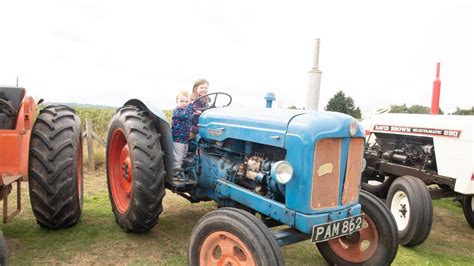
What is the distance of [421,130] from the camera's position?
5.41 metres

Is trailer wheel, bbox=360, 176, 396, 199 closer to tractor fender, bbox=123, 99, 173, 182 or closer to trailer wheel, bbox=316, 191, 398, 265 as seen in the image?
trailer wheel, bbox=316, 191, 398, 265

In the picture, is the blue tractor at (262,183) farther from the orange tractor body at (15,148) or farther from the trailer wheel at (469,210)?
the trailer wheel at (469,210)

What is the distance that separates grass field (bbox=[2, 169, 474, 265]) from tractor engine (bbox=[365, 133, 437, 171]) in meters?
0.97

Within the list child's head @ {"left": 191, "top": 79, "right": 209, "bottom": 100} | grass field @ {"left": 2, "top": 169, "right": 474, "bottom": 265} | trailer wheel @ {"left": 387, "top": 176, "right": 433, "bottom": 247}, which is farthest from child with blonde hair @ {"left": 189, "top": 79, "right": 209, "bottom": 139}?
trailer wheel @ {"left": 387, "top": 176, "right": 433, "bottom": 247}

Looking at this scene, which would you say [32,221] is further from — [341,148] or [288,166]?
[341,148]

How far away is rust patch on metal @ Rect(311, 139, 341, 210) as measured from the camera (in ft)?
8.98

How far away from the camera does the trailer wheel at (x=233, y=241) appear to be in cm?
239

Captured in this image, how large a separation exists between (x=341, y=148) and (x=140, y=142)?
5.83 feet

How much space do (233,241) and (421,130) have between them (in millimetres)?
3916

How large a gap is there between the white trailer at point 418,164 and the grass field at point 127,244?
1.38 feet

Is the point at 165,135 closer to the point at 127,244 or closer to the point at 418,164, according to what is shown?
the point at 127,244

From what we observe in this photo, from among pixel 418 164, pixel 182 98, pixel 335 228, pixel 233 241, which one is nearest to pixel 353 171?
pixel 335 228

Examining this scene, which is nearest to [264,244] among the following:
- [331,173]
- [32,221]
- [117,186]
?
[331,173]

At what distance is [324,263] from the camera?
3.60 meters
